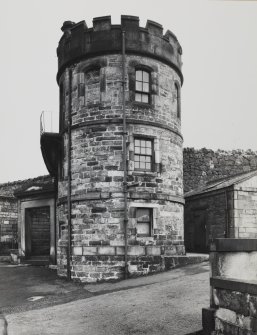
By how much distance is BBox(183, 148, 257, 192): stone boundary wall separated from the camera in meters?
28.3

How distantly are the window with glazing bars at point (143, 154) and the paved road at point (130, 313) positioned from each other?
4.81 meters

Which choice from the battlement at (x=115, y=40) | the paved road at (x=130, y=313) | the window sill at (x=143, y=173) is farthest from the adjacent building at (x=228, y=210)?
the battlement at (x=115, y=40)

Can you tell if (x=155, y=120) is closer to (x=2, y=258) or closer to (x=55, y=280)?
(x=55, y=280)

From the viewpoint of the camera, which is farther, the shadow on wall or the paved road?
the shadow on wall

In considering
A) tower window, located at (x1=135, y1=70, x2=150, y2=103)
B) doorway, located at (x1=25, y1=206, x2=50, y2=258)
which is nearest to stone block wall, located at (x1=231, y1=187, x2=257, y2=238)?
tower window, located at (x1=135, y1=70, x2=150, y2=103)

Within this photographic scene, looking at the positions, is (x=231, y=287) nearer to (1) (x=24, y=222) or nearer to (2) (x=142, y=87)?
(2) (x=142, y=87)

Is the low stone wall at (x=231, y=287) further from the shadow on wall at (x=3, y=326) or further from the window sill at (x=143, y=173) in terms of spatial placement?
the window sill at (x=143, y=173)

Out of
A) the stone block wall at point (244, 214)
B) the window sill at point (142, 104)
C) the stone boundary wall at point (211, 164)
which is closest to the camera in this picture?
the window sill at point (142, 104)

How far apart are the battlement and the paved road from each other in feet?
28.9

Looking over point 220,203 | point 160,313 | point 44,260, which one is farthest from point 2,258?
point 160,313

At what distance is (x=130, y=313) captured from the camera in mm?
9906

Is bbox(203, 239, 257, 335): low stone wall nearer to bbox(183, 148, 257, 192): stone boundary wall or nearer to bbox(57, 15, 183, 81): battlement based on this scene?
bbox(57, 15, 183, 81): battlement

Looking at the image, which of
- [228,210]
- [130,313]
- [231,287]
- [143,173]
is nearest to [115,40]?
[143,173]

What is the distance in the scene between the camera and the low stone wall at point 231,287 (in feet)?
23.8
